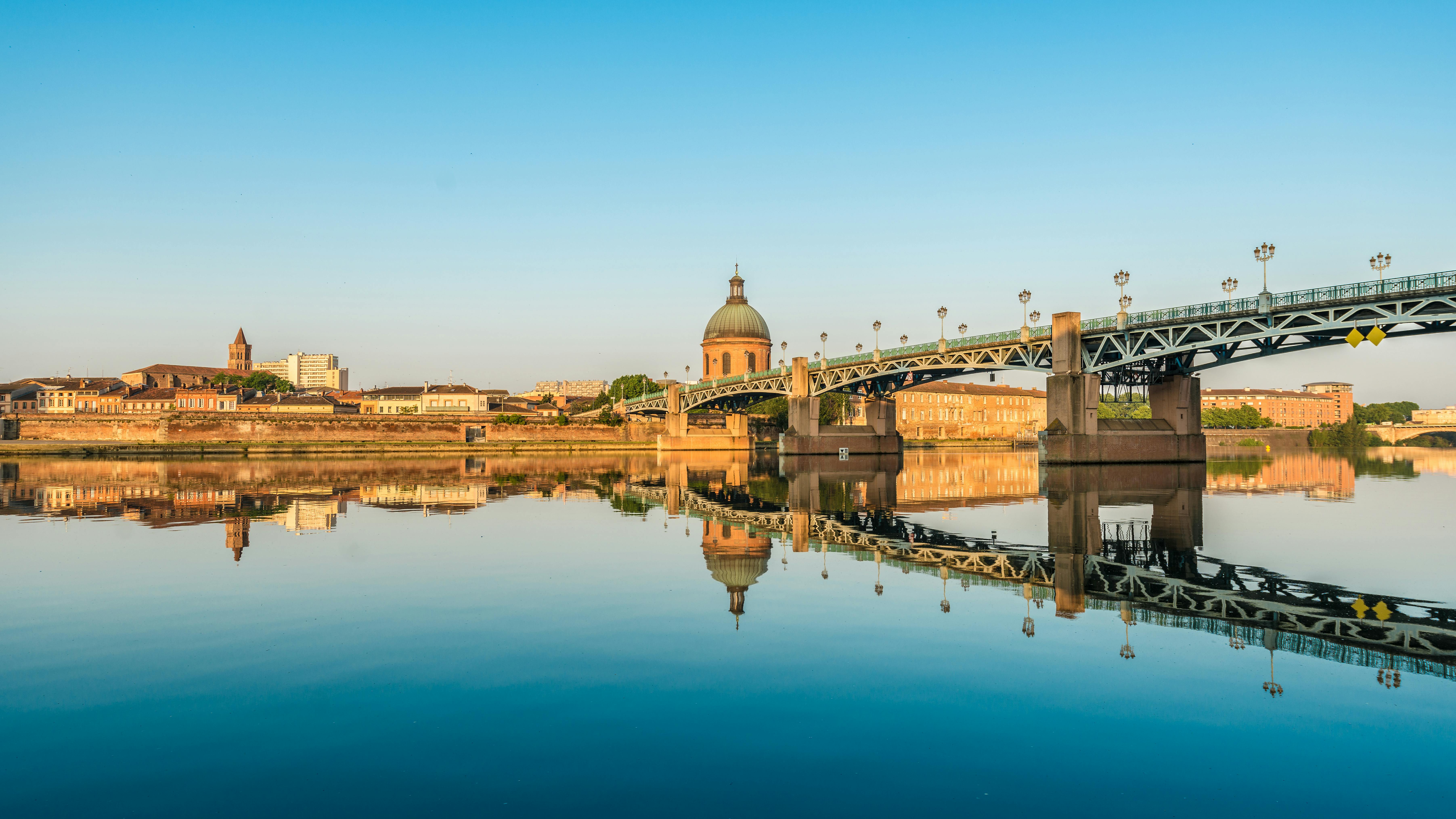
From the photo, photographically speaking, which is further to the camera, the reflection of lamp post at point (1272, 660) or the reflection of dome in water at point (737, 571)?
the reflection of dome in water at point (737, 571)

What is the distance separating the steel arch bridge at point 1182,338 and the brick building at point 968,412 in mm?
67184

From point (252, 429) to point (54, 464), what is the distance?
37800mm

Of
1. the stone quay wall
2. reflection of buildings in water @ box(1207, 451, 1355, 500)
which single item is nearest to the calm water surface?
reflection of buildings in water @ box(1207, 451, 1355, 500)

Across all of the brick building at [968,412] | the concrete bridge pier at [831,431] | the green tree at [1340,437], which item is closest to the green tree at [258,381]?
the concrete bridge pier at [831,431]

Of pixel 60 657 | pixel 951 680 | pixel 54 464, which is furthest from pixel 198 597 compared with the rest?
pixel 54 464

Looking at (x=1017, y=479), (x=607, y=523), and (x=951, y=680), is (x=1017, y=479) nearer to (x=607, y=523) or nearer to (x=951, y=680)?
(x=607, y=523)

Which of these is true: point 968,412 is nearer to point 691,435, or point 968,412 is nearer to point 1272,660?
point 691,435

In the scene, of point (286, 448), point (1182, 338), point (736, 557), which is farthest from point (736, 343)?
point (736, 557)

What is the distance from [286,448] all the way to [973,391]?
12008 cm

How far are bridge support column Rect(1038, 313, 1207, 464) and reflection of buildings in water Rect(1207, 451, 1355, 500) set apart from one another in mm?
3320

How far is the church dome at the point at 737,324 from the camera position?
14762 cm

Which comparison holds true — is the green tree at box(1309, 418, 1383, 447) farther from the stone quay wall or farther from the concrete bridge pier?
the stone quay wall

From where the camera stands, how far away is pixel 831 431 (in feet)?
310

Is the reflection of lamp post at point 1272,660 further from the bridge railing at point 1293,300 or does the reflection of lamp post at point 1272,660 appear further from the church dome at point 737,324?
the church dome at point 737,324
